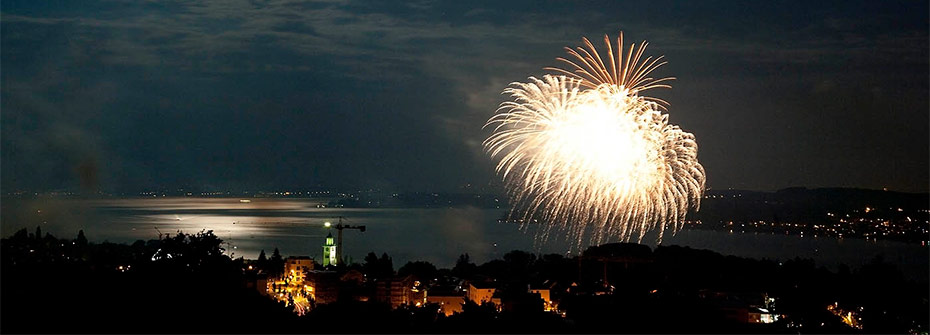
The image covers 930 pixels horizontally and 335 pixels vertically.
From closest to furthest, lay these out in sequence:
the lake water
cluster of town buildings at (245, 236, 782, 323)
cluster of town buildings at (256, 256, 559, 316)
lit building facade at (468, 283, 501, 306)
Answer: cluster of town buildings at (245, 236, 782, 323) → cluster of town buildings at (256, 256, 559, 316) → lit building facade at (468, 283, 501, 306) → the lake water

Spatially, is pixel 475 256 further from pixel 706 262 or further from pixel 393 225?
pixel 393 225

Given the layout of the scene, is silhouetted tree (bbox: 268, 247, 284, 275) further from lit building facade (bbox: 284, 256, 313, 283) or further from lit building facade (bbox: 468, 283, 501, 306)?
lit building facade (bbox: 468, 283, 501, 306)

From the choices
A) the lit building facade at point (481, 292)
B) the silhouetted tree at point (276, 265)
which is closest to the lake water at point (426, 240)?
the silhouetted tree at point (276, 265)

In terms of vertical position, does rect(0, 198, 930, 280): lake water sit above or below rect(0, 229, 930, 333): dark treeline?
above

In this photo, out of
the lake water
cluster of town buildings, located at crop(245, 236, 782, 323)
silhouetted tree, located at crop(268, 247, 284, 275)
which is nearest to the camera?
cluster of town buildings, located at crop(245, 236, 782, 323)

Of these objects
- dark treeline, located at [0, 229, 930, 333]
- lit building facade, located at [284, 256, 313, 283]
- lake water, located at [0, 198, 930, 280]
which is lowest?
dark treeline, located at [0, 229, 930, 333]

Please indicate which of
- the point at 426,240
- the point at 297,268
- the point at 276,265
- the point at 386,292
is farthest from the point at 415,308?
the point at 426,240

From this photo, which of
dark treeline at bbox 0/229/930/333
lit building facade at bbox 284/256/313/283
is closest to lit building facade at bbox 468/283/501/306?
dark treeline at bbox 0/229/930/333

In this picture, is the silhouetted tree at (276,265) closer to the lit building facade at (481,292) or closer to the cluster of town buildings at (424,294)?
the cluster of town buildings at (424,294)

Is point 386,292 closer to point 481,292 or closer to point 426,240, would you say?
point 481,292
